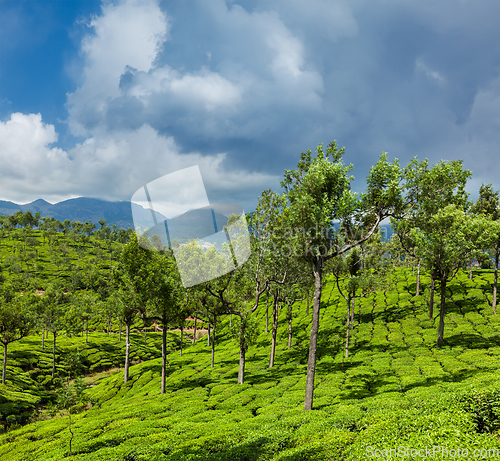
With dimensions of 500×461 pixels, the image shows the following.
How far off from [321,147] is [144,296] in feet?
93.4

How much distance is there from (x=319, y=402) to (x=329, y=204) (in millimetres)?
15935

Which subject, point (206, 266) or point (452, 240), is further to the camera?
point (452, 240)

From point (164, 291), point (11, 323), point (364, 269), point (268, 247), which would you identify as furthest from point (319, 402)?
point (11, 323)

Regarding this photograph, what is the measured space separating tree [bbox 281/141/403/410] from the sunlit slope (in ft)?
24.3

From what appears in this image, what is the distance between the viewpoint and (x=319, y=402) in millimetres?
20891

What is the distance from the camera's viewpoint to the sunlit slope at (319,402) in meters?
12.2

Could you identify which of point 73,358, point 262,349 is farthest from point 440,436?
point 262,349

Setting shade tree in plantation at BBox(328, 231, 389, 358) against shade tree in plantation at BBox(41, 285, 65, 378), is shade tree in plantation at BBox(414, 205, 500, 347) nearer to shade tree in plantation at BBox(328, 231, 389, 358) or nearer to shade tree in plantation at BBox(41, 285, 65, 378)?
shade tree in plantation at BBox(328, 231, 389, 358)

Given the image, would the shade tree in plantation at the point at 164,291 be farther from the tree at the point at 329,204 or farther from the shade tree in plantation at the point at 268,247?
the tree at the point at 329,204

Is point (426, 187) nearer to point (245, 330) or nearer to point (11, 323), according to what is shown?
point (245, 330)

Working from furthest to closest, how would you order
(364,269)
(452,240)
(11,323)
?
1. (11,323)
2. (364,269)
3. (452,240)

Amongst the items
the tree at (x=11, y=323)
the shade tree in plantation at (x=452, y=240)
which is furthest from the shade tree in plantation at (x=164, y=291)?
the tree at (x=11, y=323)

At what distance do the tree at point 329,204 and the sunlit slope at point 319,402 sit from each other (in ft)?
24.3

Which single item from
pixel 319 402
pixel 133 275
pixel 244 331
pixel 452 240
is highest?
pixel 452 240
